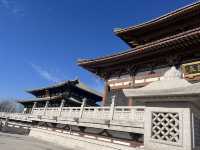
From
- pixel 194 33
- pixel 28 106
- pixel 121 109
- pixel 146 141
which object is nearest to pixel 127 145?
pixel 121 109

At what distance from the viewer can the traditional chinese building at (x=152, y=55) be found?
11453mm

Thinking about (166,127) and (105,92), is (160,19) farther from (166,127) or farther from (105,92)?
(166,127)

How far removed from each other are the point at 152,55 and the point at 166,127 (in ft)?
30.2

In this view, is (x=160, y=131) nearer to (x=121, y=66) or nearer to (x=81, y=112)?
(x=81, y=112)

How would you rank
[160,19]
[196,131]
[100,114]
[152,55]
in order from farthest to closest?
[160,19] < [152,55] < [100,114] < [196,131]

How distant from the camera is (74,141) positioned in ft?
41.4

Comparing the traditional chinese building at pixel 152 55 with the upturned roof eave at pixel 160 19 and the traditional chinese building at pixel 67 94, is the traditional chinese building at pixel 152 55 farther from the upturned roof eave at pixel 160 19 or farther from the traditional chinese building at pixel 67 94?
the traditional chinese building at pixel 67 94

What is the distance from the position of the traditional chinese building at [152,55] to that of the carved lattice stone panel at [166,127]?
696 centimetres

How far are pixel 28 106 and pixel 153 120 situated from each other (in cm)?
4306

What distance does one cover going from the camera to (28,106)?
146ft

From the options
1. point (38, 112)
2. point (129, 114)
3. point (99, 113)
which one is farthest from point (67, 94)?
point (129, 114)

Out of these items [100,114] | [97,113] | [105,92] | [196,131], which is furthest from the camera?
[105,92]

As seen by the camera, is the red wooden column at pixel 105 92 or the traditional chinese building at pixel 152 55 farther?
the red wooden column at pixel 105 92

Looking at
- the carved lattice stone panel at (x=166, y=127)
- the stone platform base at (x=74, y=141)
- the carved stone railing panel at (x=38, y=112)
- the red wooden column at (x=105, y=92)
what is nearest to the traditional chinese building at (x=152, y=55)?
the red wooden column at (x=105, y=92)
